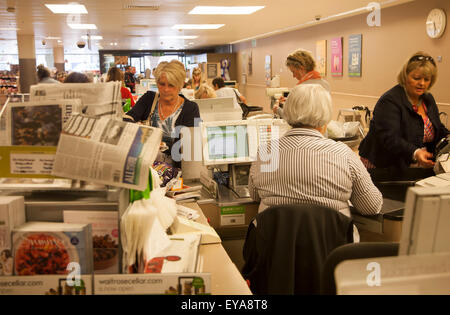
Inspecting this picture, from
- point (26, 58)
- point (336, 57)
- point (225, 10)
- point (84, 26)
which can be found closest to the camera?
point (225, 10)

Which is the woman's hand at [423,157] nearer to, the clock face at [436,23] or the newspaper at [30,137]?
the newspaper at [30,137]

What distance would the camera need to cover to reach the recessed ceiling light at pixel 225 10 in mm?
8672

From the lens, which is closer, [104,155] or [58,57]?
[104,155]

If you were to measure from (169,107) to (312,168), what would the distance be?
167cm

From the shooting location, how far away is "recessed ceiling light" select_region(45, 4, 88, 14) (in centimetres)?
813

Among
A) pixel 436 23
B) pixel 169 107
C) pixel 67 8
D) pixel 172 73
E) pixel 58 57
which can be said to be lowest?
pixel 169 107

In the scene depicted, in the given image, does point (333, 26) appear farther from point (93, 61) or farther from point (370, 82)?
point (93, 61)

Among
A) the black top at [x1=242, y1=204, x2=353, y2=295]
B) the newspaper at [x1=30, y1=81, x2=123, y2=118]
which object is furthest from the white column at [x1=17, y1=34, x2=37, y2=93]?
the black top at [x1=242, y1=204, x2=353, y2=295]

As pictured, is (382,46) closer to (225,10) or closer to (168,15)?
(225,10)

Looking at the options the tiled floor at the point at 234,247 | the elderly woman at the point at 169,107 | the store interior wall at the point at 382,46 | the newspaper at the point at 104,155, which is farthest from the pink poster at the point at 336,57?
the newspaper at the point at 104,155

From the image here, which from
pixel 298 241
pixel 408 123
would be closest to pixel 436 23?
pixel 408 123

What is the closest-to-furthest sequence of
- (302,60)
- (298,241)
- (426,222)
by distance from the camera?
1. (426,222)
2. (298,241)
3. (302,60)

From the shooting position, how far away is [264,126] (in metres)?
3.06

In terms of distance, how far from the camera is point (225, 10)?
359 inches
